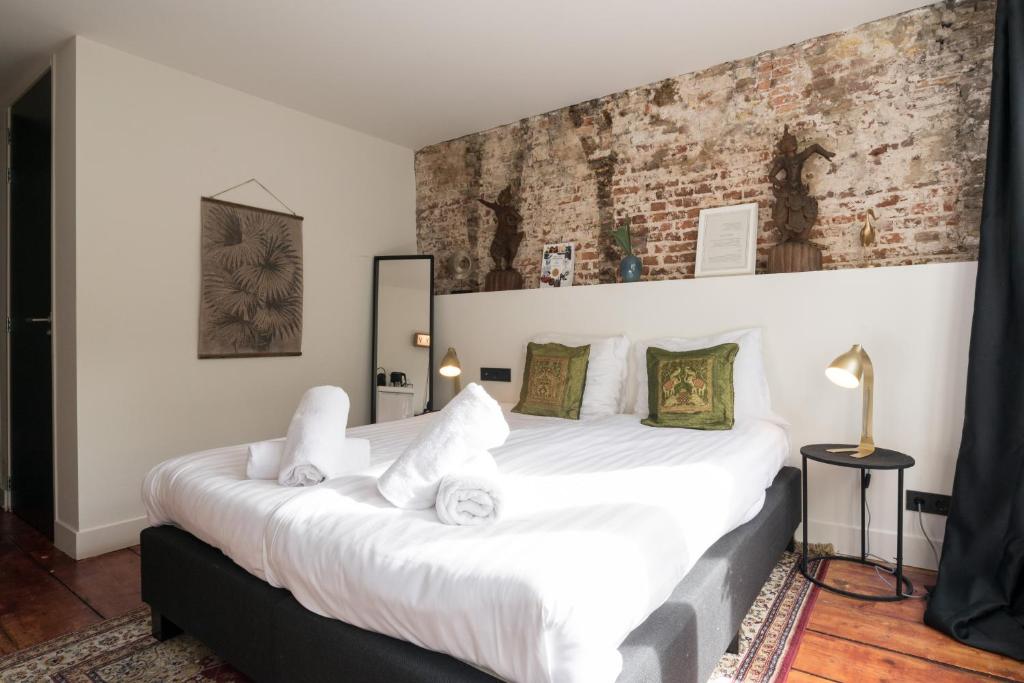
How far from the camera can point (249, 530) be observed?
1.65m

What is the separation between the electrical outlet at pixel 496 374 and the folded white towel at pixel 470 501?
2.58 metres

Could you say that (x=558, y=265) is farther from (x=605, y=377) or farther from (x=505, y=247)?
(x=605, y=377)

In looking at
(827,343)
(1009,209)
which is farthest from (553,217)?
(1009,209)

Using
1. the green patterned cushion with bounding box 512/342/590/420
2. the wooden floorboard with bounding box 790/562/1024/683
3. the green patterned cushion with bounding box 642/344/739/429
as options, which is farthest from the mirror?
the wooden floorboard with bounding box 790/562/1024/683

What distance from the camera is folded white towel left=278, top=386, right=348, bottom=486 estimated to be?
183cm

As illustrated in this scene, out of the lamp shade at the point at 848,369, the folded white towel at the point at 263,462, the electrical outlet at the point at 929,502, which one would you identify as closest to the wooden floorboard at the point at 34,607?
the folded white towel at the point at 263,462

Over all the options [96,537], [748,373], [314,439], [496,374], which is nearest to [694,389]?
[748,373]

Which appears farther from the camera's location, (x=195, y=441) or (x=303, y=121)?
(x=303, y=121)

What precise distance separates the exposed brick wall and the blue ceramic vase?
0.14 m

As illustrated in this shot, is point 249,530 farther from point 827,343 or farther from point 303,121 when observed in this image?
point 303,121

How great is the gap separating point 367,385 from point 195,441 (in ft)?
4.40

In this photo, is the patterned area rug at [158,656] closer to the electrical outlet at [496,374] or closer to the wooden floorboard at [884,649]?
the wooden floorboard at [884,649]

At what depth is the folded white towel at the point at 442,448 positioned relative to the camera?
1.58m

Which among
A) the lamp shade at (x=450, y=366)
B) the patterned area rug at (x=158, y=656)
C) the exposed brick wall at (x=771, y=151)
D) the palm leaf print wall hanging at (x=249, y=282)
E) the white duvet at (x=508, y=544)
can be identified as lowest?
the patterned area rug at (x=158, y=656)
